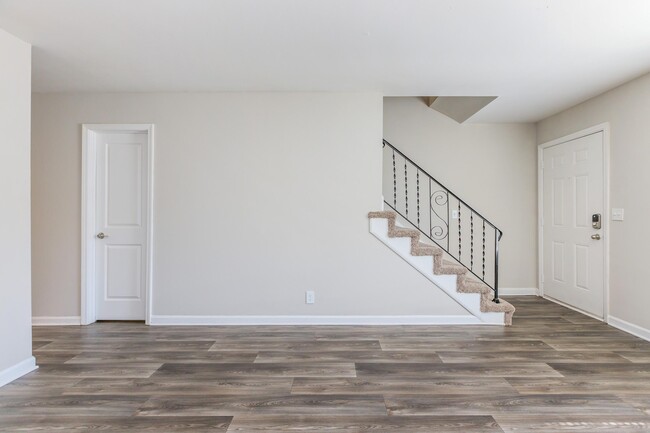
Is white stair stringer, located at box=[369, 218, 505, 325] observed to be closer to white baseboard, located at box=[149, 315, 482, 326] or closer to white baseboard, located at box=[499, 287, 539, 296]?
white baseboard, located at box=[149, 315, 482, 326]

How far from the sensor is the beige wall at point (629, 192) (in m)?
3.52

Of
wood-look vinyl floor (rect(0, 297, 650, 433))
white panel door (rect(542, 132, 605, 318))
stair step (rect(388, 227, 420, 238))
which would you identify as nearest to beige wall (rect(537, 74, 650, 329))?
white panel door (rect(542, 132, 605, 318))

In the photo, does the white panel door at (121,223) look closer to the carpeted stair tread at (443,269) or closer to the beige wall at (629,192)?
the carpeted stair tread at (443,269)

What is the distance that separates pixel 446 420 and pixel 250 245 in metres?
2.55

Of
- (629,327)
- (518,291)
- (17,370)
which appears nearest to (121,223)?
(17,370)

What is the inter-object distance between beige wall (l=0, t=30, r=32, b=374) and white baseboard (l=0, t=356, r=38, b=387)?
0.01m

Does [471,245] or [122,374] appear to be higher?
[471,245]

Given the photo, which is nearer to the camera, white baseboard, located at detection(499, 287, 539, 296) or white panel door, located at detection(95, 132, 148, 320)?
white panel door, located at detection(95, 132, 148, 320)

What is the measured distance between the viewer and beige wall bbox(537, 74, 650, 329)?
11.5 ft

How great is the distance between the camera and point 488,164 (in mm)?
5336

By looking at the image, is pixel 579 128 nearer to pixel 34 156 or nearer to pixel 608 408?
pixel 608 408

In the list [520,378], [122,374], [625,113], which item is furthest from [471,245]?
[122,374]

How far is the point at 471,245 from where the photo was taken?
509 cm

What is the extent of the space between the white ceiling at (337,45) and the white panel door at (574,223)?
802mm
